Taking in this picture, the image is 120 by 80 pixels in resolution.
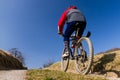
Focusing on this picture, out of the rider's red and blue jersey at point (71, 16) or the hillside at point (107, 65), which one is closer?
the rider's red and blue jersey at point (71, 16)

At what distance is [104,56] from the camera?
43.1 feet

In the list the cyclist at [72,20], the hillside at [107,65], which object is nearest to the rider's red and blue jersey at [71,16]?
the cyclist at [72,20]

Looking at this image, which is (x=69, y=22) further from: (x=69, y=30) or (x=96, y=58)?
(x=96, y=58)

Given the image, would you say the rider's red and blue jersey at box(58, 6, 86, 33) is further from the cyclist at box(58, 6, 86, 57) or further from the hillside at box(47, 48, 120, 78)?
the hillside at box(47, 48, 120, 78)

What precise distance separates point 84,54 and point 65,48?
86.7 inches

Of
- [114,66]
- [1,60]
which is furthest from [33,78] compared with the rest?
[1,60]

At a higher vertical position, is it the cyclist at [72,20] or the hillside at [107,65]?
the cyclist at [72,20]

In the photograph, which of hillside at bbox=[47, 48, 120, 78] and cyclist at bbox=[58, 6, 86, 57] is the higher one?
cyclist at bbox=[58, 6, 86, 57]

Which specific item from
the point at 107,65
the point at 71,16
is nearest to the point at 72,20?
the point at 71,16

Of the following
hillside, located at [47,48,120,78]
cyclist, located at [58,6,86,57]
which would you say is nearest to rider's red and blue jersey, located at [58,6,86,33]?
cyclist, located at [58,6,86,57]

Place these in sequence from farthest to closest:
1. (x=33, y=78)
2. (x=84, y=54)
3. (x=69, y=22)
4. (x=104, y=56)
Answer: (x=104, y=56)
(x=69, y=22)
(x=84, y=54)
(x=33, y=78)

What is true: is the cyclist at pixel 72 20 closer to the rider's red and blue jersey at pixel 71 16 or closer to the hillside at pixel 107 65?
the rider's red and blue jersey at pixel 71 16

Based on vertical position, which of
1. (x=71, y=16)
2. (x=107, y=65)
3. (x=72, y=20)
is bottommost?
(x=107, y=65)

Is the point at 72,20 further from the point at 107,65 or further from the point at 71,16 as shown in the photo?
the point at 107,65
